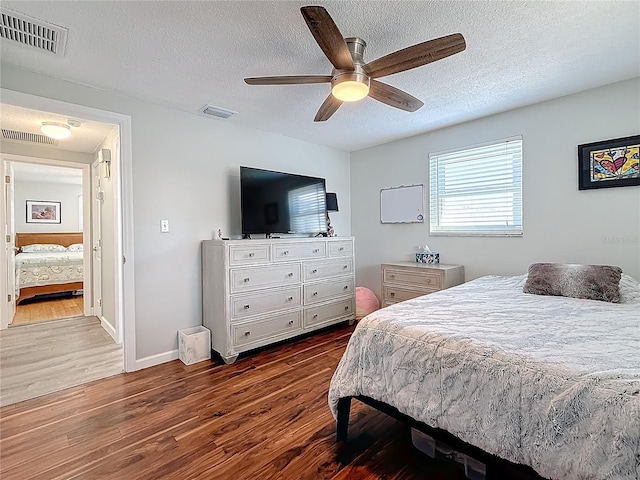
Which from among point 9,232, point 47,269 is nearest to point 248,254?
point 9,232

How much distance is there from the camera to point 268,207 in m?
3.36

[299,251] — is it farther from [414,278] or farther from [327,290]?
[414,278]

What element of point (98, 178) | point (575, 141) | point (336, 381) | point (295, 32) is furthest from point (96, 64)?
point (575, 141)

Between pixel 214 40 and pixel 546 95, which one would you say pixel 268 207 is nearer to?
pixel 214 40

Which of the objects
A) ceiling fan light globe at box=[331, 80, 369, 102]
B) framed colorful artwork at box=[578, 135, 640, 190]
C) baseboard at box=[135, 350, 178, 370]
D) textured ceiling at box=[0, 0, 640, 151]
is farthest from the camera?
baseboard at box=[135, 350, 178, 370]

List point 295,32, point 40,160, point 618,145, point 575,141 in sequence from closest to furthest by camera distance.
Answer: point 295,32
point 618,145
point 575,141
point 40,160

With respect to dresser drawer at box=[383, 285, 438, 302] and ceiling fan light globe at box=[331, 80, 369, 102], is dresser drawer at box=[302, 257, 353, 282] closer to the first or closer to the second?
dresser drawer at box=[383, 285, 438, 302]

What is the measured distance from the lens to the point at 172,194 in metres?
2.94

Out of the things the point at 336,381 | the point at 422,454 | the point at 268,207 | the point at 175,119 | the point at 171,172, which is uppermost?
the point at 175,119

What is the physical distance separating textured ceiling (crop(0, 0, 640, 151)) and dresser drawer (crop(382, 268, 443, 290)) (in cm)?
170

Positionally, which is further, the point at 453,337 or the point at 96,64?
the point at 96,64

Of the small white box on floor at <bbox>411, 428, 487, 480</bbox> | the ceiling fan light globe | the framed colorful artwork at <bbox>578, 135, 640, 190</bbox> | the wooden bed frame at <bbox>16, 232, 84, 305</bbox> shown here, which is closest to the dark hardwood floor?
the small white box on floor at <bbox>411, 428, 487, 480</bbox>

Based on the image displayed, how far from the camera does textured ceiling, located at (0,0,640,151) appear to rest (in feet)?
5.46

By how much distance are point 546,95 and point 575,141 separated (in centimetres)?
49
